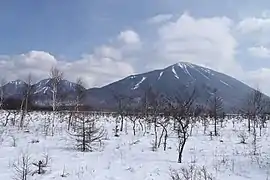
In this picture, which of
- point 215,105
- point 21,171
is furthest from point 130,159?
point 215,105

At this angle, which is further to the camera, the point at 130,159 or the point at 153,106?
the point at 153,106

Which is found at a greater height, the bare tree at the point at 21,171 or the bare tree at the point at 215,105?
the bare tree at the point at 215,105

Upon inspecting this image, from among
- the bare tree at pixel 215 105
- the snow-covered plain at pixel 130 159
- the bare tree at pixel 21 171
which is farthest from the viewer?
the bare tree at pixel 215 105

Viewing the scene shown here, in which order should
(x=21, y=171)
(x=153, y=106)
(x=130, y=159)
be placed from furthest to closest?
1. (x=153, y=106)
2. (x=130, y=159)
3. (x=21, y=171)

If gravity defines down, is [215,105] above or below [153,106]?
above

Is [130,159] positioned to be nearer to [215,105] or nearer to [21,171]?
[21,171]

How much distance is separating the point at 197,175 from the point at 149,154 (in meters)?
5.54

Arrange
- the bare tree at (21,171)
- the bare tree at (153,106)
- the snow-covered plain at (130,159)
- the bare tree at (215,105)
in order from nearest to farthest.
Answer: the bare tree at (21,171) < the snow-covered plain at (130,159) < the bare tree at (153,106) < the bare tree at (215,105)

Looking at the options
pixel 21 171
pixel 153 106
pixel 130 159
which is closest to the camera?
pixel 21 171

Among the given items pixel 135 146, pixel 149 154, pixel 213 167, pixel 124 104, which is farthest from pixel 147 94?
pixel 213 167

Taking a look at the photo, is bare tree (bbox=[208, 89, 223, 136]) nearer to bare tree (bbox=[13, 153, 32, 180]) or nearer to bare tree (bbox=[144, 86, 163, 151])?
bare tree (bbox=[144, 86, 163, 151])

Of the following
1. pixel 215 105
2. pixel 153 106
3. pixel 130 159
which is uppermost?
pixel 215 105

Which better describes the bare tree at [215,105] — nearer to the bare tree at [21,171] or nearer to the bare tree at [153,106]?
the bare tree at [153,106]

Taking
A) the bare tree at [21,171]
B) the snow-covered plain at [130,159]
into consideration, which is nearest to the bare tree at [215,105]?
the snow-covered plain at [130,159]
